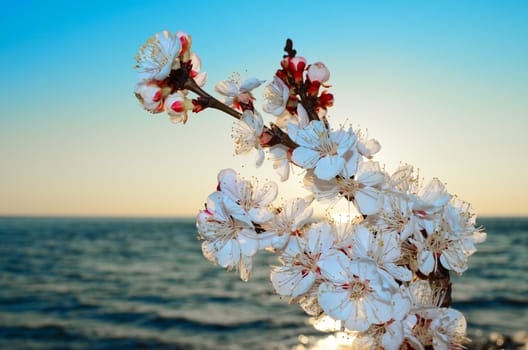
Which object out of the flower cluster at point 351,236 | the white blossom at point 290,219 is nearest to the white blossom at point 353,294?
the flower cluster at point 351,236

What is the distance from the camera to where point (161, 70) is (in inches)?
41.9

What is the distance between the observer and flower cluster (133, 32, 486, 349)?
906 mm

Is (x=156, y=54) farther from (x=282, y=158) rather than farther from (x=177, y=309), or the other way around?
(x=177, y=309)

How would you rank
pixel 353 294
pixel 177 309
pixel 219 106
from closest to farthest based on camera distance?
pixel 353 294, pixel 219 106, pixel 177 309

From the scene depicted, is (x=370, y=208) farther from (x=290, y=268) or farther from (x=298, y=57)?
(x=298, y=57)

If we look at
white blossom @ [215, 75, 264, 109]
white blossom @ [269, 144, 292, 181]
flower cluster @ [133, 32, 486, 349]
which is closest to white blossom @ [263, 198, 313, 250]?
flower cluster @ [133, 32, 486, 349]

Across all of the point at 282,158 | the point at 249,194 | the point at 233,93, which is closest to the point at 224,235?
the point at 249,194

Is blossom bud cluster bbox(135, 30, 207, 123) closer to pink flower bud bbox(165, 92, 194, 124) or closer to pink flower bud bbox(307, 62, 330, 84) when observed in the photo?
pink flower bud bbox(165, 92, 194, 124)

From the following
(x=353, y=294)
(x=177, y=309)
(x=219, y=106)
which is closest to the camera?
(x=353, y=294)

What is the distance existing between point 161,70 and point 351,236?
20.9 inches

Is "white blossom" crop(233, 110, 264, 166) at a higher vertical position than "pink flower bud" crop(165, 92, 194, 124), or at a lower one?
lower

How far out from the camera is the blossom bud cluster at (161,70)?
1.09 m

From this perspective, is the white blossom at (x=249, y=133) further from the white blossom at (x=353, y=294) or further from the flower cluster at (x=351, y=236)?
the white blossom at (x=353, y=294)

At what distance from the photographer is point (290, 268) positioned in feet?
3.17
